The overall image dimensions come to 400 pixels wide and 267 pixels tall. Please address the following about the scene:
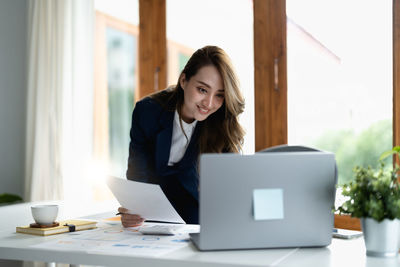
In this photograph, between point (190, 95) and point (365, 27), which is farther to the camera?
point (365, 27)

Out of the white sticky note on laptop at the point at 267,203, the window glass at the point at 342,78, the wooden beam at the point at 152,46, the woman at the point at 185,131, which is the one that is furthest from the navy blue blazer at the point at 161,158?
the wooden beam at the point at 152,46

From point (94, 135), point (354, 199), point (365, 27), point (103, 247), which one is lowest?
point (103, 247)

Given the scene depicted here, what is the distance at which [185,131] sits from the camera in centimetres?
213

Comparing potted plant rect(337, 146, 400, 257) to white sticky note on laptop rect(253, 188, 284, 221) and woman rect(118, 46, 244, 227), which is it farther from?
woman rect(118, 46, 244, 227)

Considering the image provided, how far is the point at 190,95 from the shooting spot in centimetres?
200

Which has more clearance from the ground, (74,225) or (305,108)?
(305,108)

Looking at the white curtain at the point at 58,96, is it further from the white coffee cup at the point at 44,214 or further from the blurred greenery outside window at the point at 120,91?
the white coffee cup at the point at 44,214

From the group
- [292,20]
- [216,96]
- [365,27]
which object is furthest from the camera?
[292,20]

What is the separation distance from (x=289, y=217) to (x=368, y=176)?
0.77 feet

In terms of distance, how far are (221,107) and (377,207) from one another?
1.03 meters

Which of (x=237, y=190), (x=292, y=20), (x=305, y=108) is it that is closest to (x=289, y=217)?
(x=237, y=190)

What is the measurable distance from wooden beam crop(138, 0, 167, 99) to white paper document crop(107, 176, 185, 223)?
199 cm

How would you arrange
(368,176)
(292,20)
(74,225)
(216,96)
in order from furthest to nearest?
(292,20) → (216,96) → (74,225) → (368,176)

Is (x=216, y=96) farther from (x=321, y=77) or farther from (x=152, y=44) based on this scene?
(x=152, y=44)
